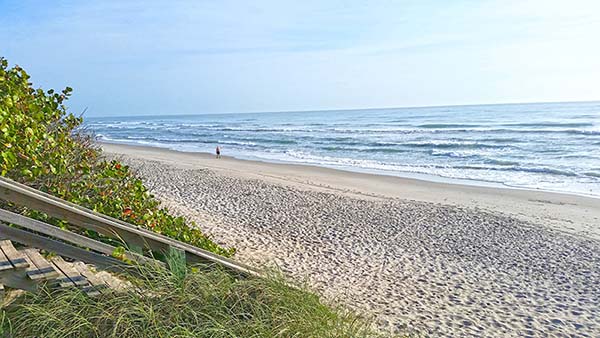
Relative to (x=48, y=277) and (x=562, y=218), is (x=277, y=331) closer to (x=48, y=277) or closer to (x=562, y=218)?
(x=48, y=277)

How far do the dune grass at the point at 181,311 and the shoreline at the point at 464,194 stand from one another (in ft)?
30.2

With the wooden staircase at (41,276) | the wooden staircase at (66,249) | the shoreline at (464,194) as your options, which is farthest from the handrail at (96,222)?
the shoreline at (464,194)

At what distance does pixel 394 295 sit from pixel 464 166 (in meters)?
17.9

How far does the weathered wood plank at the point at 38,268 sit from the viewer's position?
11.6 feet

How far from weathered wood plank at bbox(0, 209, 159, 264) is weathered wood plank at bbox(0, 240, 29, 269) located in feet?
0.85

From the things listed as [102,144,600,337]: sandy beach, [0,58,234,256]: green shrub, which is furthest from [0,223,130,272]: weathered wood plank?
[102,144,600,337]: sandy beach

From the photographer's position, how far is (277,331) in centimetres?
345

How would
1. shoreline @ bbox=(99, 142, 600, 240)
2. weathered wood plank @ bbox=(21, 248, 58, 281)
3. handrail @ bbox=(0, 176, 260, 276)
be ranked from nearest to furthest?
handrail @ bbox=(0, 176, 260, 276)
weathered wood plank @ bbox=(21, 248, 58, 281)
shoreline @ bbox=(99, 142, 600, 240)

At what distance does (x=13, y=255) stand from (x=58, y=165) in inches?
53.6

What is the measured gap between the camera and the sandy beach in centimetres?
615

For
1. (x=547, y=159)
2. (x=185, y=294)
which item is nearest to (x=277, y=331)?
(x=185, y=294)

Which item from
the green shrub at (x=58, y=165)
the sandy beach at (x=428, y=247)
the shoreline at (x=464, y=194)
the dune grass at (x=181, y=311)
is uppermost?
the green shrub at (x=58, y=165)

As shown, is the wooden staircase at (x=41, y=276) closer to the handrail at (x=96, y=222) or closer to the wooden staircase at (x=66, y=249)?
the wooden staircase at (x=66, y=249)

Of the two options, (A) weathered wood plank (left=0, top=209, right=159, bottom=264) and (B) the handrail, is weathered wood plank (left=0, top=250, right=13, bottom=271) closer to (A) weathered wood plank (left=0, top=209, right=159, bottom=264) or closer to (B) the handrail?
(A) weathered wood plank (left=0, top=209, right=159, bottom=264)
